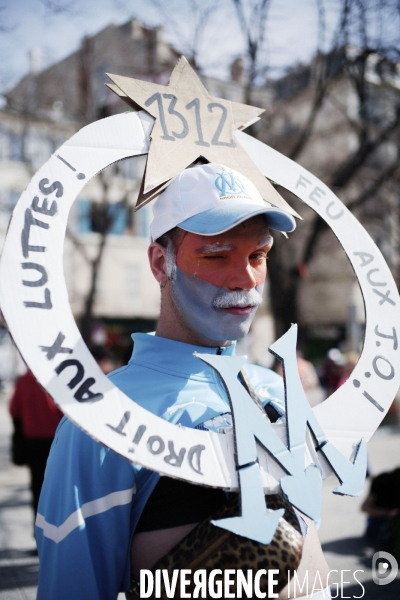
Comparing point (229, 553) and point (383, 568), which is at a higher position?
point (229, 553)

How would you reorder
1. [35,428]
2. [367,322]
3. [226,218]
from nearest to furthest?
[226,218] → [367,322] → [35,428]

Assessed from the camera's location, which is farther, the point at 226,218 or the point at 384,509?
the point at 384,509

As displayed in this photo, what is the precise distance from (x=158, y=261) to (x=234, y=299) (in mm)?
271

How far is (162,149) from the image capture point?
5.41ft

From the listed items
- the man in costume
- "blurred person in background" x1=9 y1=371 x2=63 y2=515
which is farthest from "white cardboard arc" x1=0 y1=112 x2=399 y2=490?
"blurred person in background" x1=9 y1=371 x2=63 y2=515

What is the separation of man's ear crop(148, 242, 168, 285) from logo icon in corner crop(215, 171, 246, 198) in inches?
9.0

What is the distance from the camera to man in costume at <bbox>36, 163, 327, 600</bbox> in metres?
1.39

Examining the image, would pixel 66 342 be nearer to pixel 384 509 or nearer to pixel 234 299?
pixel 234 299

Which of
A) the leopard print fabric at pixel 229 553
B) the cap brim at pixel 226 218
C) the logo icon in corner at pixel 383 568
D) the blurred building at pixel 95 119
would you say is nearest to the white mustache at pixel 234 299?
the cap brim at pixel 226 218

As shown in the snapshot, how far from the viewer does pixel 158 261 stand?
67.1 inches

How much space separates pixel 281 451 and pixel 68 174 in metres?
0.81

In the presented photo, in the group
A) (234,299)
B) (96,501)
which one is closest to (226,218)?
(234,299)

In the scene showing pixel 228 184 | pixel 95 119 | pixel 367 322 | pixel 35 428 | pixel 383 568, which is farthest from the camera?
pixel 95 119

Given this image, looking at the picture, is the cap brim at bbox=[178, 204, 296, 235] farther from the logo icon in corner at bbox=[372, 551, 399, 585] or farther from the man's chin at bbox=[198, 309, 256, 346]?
the logo icon in corner at bbox=[372, 551, 399, 585]
